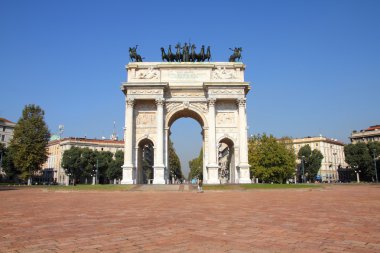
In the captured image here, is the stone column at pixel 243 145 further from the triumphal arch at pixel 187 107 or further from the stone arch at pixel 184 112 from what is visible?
the stone arch at pixel 184 112

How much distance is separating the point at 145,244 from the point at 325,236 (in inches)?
160

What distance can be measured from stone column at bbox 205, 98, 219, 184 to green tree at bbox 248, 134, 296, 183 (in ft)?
77.2

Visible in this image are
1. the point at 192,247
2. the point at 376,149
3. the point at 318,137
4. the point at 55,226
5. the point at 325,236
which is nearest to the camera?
the point at 192,247

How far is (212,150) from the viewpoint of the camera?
4412 centimetres

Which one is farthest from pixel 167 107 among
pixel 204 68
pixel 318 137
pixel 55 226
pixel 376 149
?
pixel 318 137

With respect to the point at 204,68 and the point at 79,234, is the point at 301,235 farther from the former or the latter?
the point at 204,68

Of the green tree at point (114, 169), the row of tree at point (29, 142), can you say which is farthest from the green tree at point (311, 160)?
the row of tree at point (29, 142)

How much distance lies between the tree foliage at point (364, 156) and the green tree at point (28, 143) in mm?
74429

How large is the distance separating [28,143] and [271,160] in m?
45.0

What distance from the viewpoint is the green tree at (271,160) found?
64.0 meters

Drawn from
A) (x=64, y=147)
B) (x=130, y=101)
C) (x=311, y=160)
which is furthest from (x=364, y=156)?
(x=64, y=147)

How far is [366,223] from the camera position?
935cm

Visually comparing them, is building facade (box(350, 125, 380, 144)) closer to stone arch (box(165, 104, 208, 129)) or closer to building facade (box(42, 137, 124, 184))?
stone arch (box(165, 104, 208, 129))

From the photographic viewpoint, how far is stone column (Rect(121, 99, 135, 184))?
4300cm
